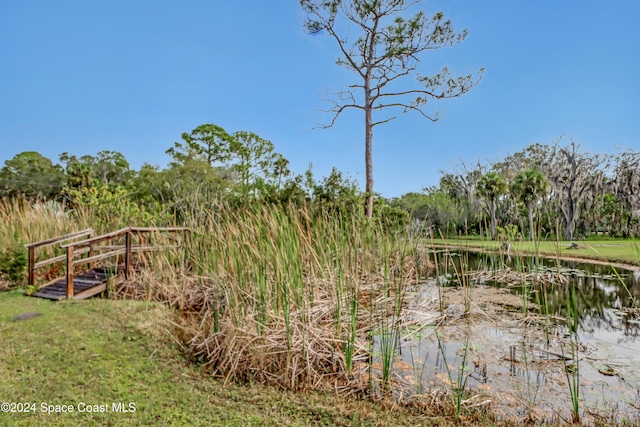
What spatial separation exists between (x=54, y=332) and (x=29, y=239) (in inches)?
200

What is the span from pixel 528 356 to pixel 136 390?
12.3 feet

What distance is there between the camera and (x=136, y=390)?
107 inches

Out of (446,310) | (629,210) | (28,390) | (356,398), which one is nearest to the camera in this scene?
(28,390)

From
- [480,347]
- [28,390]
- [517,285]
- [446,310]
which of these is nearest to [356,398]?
[480,347]

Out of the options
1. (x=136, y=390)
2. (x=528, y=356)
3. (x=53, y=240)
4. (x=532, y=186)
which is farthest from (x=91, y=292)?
(x=532, y=186)

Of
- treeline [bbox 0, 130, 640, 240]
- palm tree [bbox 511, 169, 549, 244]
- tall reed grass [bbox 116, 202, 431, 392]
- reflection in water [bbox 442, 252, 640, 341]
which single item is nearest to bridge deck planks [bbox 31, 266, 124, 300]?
tall reed grass [bbox 116, 202, 431, 392]

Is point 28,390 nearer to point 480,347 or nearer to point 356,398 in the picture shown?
point 356,398

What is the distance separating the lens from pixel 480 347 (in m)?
4.14

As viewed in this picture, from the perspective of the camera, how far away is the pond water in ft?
9.45

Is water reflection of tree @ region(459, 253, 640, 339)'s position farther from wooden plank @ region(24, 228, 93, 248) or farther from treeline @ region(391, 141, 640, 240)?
treeline @ region(391, 141, 640, 240)

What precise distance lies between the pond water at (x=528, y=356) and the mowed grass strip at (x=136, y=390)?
2.52 ft

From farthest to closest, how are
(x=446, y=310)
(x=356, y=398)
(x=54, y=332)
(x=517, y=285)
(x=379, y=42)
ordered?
(x=379, y=42) < (x=517, y=285) < (x=446, y=310) < (x=54, y=332) < (x=356, y=398)

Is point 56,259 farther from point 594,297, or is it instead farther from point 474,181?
point 474,181

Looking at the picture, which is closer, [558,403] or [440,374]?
[558,403]
